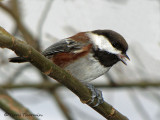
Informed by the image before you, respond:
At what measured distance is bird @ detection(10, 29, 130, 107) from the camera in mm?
3117

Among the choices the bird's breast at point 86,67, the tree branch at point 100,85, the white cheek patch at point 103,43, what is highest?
the white cheek patch at point 103,43

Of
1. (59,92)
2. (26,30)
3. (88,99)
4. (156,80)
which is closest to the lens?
(88,99)

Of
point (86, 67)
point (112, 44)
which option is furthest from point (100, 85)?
point (86, 67)

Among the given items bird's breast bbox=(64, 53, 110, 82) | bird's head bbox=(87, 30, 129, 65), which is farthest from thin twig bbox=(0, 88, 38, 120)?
bird's head bbox=(87, 30, 129, 65)

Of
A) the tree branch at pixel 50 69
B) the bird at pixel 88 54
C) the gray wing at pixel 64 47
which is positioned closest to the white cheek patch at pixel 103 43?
the bird at pixel 88 54

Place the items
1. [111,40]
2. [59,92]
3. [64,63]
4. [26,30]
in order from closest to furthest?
[64,63], [111,40], [26,30], [59,92]

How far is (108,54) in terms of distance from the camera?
3.27m

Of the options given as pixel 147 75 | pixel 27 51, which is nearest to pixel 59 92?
pixel 147 75

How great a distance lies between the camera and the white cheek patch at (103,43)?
325cm

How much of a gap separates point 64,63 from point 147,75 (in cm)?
176

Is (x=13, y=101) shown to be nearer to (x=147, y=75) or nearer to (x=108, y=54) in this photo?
(x=108, y=54)

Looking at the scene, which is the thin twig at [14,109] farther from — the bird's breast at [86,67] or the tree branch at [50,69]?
the bird's breast at [86,67]

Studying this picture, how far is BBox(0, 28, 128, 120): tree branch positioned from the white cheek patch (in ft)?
2.83

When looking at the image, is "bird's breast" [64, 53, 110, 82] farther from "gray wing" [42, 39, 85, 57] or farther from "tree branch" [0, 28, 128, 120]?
"tree branch" [0, 28, 128, 120]
